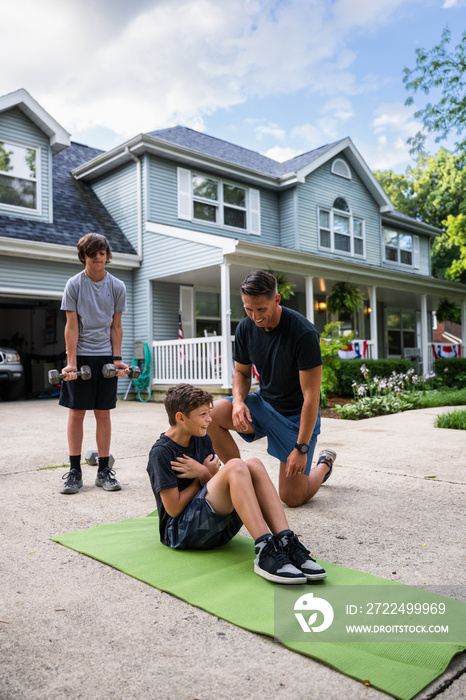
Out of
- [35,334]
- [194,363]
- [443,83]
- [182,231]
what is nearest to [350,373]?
[194,363]

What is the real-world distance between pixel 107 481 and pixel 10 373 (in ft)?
24.6

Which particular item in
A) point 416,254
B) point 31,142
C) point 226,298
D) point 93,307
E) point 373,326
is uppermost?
point 31,142

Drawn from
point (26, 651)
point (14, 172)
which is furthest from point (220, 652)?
point (14, 172)

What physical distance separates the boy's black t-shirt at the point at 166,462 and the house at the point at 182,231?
24.8 ft

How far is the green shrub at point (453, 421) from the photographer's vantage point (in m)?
6.49

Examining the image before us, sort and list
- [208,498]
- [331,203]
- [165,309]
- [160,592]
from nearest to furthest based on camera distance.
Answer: [160,592] < [208,498] < [165,309] < [331,203]

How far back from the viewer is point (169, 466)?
7.59ft

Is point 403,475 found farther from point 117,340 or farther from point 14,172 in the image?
point 14,172

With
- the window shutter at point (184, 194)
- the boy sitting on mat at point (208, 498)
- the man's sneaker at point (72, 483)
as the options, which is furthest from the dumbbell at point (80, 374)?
the window shutter at point (184, 194)

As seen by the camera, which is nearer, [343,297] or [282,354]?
[282,354]

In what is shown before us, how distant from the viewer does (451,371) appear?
15.0 meters

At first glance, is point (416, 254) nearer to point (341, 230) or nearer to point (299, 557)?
point (341, 230)

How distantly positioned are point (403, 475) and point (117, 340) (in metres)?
2.33

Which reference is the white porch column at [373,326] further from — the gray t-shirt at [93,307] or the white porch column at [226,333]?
the gray t-shirt at [93,307]
